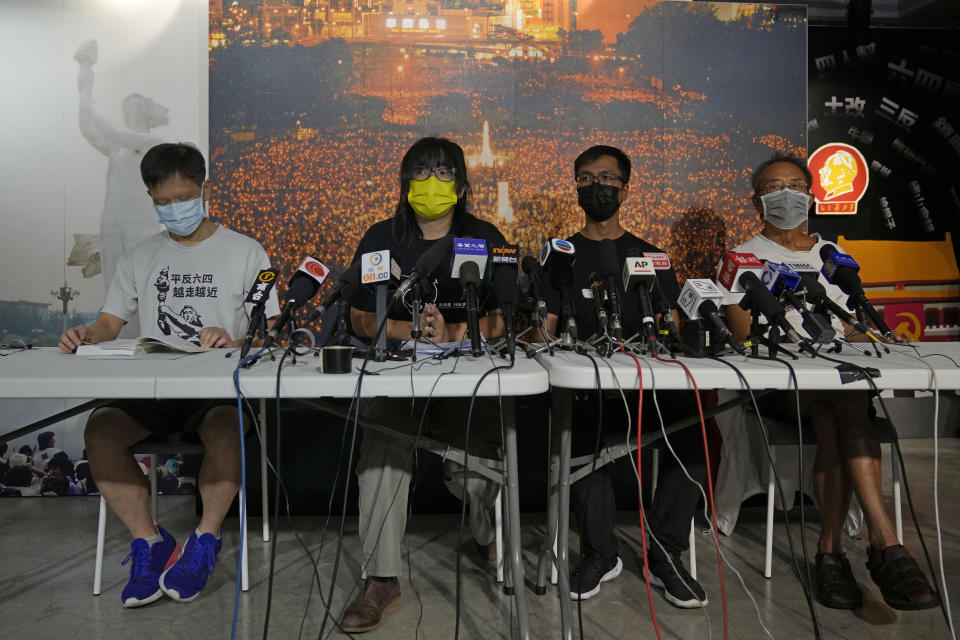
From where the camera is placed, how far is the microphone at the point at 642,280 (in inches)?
69.1

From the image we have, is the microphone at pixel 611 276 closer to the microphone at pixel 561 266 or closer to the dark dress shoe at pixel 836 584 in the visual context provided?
the microphone at pixel 561 266

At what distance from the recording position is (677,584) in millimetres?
2037

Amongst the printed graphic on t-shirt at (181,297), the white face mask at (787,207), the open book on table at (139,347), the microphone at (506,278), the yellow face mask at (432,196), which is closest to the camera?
the microphone at (506,278)

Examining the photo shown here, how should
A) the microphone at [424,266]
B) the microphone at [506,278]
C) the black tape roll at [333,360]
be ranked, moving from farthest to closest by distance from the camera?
the microphone at [506,278] < the microphone at [424,266] < the black tape roll at [333,360]

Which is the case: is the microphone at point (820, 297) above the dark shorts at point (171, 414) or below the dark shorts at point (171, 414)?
above

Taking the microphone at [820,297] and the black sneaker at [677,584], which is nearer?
the microphone at [820,297]

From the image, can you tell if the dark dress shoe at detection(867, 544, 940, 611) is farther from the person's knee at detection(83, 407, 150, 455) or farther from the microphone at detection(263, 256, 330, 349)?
the person's knee at detection(83, 407, 150, 455)

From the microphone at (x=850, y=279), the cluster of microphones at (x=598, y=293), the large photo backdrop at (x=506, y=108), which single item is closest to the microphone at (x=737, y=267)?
the cluster of microphones at (x=598, y=293)

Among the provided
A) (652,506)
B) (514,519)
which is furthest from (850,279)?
(514,519)

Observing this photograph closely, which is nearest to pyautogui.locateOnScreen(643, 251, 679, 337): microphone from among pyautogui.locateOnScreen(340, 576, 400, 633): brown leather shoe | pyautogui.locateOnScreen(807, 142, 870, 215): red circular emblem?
pyautogui.locateOnScreen(340, 576, 400, 633): brown leather shoe

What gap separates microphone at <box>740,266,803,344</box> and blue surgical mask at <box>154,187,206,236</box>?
5.79ft

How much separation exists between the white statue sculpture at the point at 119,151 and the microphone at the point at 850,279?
2.79 m

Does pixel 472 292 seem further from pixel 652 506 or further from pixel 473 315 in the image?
pixel 652 506

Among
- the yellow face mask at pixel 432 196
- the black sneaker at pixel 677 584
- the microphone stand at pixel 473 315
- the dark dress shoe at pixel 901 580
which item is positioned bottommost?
the black sneaker at pixel 677 584
